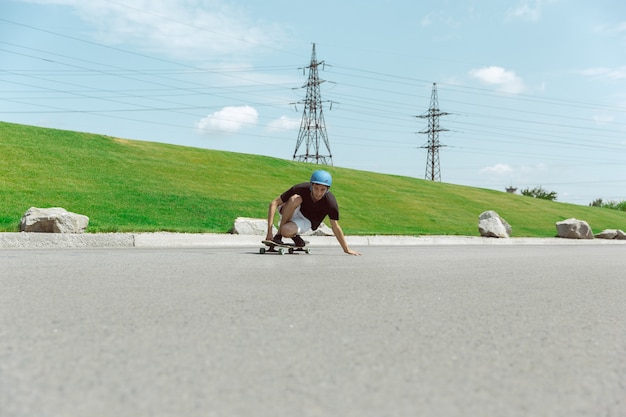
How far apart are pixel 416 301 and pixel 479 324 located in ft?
3.63

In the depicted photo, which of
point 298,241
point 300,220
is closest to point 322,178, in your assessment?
point 300,220

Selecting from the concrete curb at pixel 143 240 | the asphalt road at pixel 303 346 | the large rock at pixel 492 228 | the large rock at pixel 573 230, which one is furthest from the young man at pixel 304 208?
the large rock at pixel 573 230

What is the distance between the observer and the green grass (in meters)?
17.9

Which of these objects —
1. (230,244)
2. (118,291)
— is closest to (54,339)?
(118,291)

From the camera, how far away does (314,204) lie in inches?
425

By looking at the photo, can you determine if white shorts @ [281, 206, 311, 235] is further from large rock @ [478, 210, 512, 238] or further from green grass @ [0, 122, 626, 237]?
large rock @ [478, 210, 512, 238]

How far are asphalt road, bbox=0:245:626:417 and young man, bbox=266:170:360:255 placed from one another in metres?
3.19

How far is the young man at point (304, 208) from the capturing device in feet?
34.8

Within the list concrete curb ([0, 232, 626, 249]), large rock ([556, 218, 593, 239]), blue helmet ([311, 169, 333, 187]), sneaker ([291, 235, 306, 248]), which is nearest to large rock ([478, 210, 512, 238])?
large rock ([556, 218, 593, 239])

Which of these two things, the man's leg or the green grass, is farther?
the green grass

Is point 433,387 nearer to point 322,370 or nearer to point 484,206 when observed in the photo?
point 322,370

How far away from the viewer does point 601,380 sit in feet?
10.8

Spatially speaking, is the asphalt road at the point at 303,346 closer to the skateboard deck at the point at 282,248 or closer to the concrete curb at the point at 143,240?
the skateboard deck at the point at 282,248

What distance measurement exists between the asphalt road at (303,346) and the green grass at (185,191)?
8735 mm
